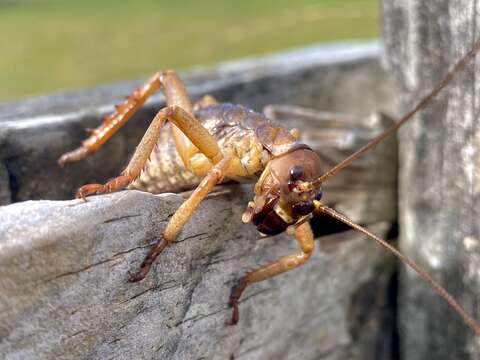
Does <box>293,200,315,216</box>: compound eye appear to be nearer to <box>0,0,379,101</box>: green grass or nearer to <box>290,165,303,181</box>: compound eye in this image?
<box>290,165,303,181</box>: compound eye

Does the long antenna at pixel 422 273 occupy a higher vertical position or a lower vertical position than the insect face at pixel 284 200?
lower

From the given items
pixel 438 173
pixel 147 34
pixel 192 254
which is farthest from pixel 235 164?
pixel 147 34

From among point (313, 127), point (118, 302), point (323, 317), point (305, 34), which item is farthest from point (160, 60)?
point (118, 302)

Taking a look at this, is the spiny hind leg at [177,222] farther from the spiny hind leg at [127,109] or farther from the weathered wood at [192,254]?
the spiny hind leg at [127,109]

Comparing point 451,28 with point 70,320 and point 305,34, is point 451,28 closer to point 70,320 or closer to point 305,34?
point 70,320

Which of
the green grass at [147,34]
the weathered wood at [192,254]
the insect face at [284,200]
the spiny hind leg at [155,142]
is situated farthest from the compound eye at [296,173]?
the green grass at [147,34]

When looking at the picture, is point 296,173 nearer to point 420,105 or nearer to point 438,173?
point 420,105

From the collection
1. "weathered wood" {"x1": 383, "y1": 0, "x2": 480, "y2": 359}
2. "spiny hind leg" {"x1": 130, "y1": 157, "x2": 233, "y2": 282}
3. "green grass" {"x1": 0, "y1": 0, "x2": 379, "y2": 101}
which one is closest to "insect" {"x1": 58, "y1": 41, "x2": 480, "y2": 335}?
"spiny hind leg" {"x1": 130, "y1": 157, "x2": 233, "y2": 282}
